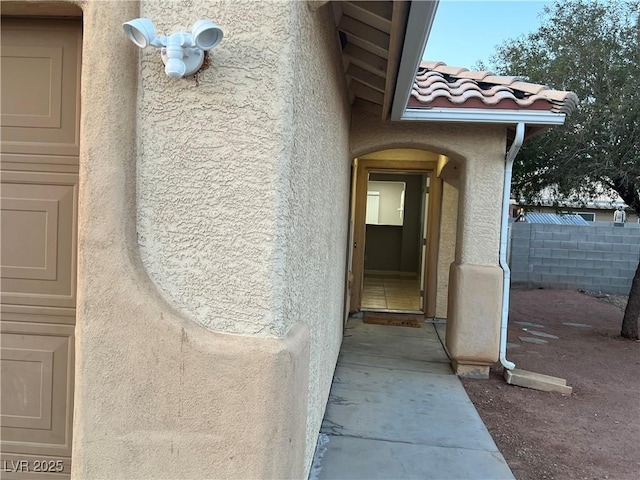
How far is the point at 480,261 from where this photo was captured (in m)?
6.19

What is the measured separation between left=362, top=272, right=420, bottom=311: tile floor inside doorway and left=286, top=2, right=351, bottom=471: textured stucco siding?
613cm

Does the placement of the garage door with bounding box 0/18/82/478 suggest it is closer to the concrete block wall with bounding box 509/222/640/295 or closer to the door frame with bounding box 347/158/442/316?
the door frame with bounding box 347/158/442/316

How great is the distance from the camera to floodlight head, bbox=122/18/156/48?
209cm

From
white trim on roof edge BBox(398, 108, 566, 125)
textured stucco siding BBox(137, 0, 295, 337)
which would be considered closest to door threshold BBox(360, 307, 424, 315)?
white trim on roof edge BBox(398, 108, 566, 125)

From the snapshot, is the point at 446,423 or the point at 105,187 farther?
the point at 446,423

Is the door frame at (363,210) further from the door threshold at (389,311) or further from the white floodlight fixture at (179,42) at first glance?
the white floodlight fixture at (179,42)

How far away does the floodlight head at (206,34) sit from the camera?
2.07 meters

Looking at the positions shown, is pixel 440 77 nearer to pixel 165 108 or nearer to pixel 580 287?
pixel 165 108

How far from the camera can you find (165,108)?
2305 millimetres

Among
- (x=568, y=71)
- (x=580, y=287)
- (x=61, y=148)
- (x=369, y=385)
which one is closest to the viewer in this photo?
(x=61, y=148)

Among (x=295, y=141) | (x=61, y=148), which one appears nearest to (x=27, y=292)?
(x=61, y=148)

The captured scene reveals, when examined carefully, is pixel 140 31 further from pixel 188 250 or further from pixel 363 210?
pixel 363 210

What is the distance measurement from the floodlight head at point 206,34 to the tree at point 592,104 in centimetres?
788

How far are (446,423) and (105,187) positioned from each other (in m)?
4.04
